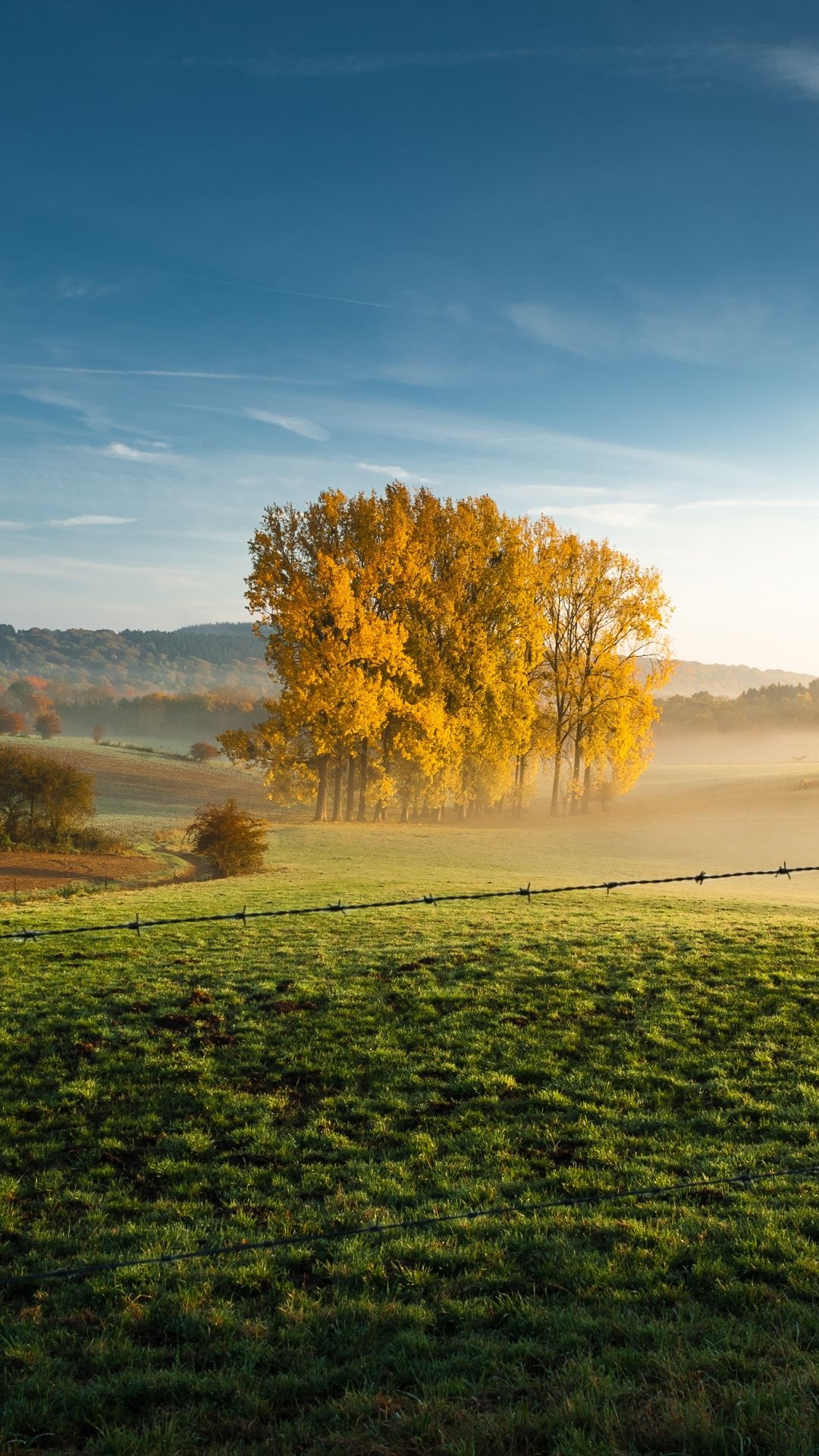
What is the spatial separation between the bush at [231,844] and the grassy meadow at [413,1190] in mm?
16925

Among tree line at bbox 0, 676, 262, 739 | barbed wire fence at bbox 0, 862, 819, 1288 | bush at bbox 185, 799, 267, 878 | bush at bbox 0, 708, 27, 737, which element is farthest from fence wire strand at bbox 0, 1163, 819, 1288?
tree line at bbox 0, 676, 262, 739

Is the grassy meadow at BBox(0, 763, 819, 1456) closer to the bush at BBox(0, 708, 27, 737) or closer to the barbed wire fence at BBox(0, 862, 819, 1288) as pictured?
the barbed wire fence at BBox(0, 862, 819, 1288)

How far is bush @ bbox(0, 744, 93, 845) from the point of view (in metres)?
40.9

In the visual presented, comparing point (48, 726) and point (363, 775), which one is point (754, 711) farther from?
point (48, 726)

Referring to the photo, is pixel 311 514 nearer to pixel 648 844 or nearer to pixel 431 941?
pixel 648 844

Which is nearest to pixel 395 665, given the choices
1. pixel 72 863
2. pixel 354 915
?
pixel 72 863

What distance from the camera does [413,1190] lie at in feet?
24.5

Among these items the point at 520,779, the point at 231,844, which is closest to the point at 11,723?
the point at 520,779

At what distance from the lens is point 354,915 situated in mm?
21172

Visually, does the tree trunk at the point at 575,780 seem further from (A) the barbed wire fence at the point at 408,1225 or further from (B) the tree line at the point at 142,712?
(B) the tree line at the point at 142,712

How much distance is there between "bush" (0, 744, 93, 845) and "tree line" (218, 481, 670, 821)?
7485 mm

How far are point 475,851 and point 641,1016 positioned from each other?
2863 cm

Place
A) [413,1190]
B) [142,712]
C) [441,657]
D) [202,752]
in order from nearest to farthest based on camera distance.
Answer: [413,1190]
[441,657]
[202,752]
[142,712]

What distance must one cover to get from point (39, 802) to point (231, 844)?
12647 mm
